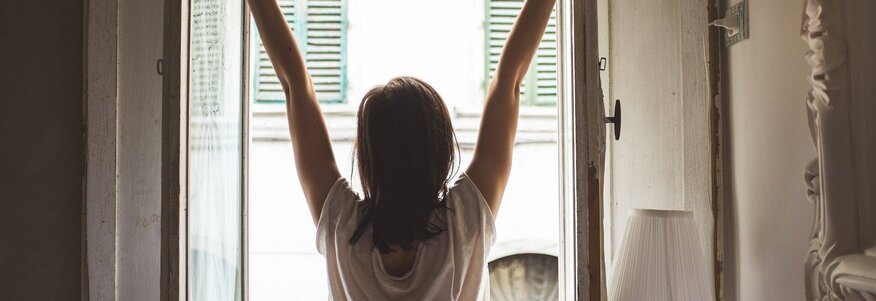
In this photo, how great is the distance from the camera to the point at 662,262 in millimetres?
1689

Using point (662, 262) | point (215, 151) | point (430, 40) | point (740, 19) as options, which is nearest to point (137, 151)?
point (215, 151)

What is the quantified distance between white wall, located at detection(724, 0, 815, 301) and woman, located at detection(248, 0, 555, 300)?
61 centimetres

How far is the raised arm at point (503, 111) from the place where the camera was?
1.45m

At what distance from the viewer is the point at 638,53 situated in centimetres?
226

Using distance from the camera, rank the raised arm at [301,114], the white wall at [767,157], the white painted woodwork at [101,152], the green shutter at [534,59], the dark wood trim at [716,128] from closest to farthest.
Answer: the raised arm at [301,114]
the white wall at [767,157]
the dark wood trim at [716,128]
the white painted woodwork at [101,152]
the green shutter at [534,59]

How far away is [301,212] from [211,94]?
3198mm

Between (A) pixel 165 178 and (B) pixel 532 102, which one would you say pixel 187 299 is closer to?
(A) pixel 165 178

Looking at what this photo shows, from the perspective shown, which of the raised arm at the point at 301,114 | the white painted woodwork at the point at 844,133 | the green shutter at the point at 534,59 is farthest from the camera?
the green shutter at the point at 534,59

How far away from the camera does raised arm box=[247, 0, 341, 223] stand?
1.47 metres

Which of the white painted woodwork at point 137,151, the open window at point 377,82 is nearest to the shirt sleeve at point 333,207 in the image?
the white painted woodwork at point 137,151

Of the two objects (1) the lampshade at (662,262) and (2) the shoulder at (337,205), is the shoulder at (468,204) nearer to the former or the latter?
(2) the shoulder at (337,205)
